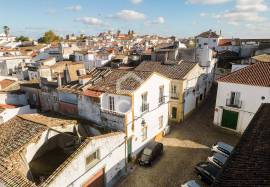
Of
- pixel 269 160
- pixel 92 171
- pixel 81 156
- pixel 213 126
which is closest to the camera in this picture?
pixel 269 160

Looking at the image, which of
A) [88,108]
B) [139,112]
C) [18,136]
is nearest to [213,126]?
[139,112]

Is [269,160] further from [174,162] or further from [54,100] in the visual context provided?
[54,100]

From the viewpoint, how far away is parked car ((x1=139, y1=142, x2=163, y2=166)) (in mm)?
22516

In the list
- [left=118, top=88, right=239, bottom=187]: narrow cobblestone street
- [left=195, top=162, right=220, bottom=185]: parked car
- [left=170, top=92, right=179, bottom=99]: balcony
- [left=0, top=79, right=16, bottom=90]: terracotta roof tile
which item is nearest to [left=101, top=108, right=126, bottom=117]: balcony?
[left=118, top=88, right=239, bottom=187]: narrow cobblestone street

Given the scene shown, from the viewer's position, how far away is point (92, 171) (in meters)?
17.7

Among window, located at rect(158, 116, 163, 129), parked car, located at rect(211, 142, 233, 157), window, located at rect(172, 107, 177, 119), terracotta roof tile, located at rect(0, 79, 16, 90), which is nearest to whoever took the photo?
parked car, located at rect(211, 142, 233, 157)

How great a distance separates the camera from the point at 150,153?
22.8m

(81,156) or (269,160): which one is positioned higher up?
(269,160)

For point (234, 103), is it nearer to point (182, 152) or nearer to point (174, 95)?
point (174, 95)

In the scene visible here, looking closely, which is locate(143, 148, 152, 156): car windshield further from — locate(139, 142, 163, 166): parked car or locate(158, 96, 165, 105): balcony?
locate(158, 96, 165, 105): balcony

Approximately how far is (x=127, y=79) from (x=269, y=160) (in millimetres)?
16232

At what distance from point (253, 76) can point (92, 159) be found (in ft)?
70.2

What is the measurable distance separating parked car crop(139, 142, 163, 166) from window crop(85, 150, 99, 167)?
6289mm

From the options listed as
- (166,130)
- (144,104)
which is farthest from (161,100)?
(166,130)
